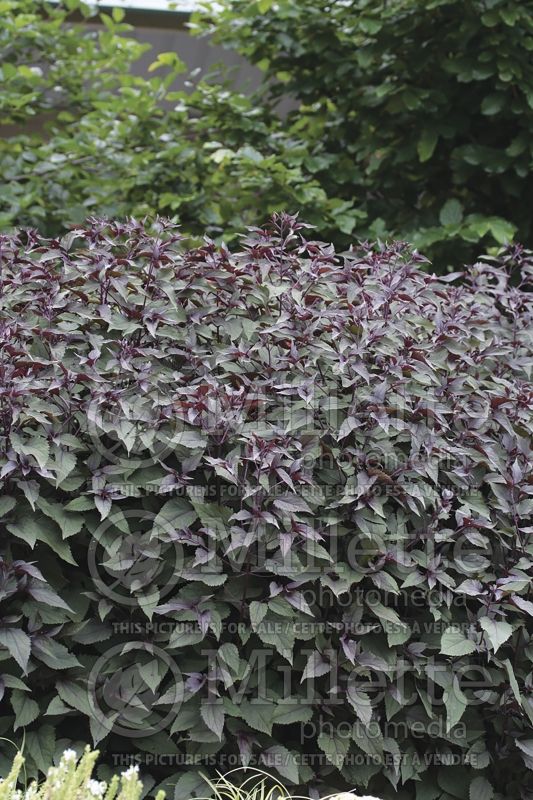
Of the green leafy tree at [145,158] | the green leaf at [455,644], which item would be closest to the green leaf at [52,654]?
the green leaf at [455,644]

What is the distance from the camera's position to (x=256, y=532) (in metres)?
2.31

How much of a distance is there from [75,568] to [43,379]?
19.3 inches

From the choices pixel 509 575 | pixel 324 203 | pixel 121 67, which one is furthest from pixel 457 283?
pixel 509 575

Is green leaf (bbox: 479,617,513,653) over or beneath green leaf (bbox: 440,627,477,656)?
over

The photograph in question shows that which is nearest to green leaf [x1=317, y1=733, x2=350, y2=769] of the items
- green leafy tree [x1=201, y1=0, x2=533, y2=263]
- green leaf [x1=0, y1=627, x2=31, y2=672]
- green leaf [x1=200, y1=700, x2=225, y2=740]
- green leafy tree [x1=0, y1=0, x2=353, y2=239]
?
green leaf [x1=200, y1=700, x2=225, y2=740]

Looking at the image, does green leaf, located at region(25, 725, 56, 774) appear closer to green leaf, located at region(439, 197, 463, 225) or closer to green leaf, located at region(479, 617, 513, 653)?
green leaf, located at region(479, 617, 513, 653)

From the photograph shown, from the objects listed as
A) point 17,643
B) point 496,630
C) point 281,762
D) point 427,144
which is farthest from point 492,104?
point 17,643

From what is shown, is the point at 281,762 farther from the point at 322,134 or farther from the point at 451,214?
the point at 322,134

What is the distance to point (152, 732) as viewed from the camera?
2.34 m

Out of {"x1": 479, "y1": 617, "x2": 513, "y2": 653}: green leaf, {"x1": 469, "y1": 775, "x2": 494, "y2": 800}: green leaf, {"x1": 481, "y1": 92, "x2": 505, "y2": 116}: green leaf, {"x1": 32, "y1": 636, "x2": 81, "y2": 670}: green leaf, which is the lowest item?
{"x1": 469, "y1": 775, "x2": 494, "y2": 800}: green leaf

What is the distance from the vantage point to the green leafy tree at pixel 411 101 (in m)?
4.89

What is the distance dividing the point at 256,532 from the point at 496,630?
2.11ft

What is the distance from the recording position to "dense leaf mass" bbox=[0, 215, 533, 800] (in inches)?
91.1

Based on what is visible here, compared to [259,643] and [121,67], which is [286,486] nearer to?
[259,643]
